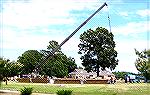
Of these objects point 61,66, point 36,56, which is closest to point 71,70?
point 36,56

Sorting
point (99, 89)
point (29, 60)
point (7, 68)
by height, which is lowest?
point (99, 89)

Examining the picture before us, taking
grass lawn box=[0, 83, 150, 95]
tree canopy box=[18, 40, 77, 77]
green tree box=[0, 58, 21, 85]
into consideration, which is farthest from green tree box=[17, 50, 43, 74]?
green tree box=[0, 58, 21, 85]

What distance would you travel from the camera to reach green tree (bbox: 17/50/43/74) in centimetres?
12784

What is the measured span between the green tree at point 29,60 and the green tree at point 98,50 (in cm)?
2005

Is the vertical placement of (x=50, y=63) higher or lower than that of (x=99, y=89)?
higher

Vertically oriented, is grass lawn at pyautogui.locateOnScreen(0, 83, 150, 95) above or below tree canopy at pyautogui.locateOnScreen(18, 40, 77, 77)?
below

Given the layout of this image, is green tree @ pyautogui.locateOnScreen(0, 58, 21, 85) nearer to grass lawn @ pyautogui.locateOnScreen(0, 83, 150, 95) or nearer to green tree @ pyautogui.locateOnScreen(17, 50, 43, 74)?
grass lawn @ pyautogui.locateOnScreen(0, 83, 150, 95)

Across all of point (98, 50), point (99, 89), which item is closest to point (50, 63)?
point (98, 50)

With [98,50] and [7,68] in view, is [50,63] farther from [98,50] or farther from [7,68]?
[7,68]

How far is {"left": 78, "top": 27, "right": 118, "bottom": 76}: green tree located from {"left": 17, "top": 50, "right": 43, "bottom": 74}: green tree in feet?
65.8

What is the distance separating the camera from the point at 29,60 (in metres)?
132

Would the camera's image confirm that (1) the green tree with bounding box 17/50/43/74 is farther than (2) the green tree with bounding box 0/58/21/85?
Yes

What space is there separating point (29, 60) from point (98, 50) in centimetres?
2974

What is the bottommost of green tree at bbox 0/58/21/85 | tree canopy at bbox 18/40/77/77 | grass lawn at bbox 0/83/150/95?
grass lawn at bbox 0/83/150/95
